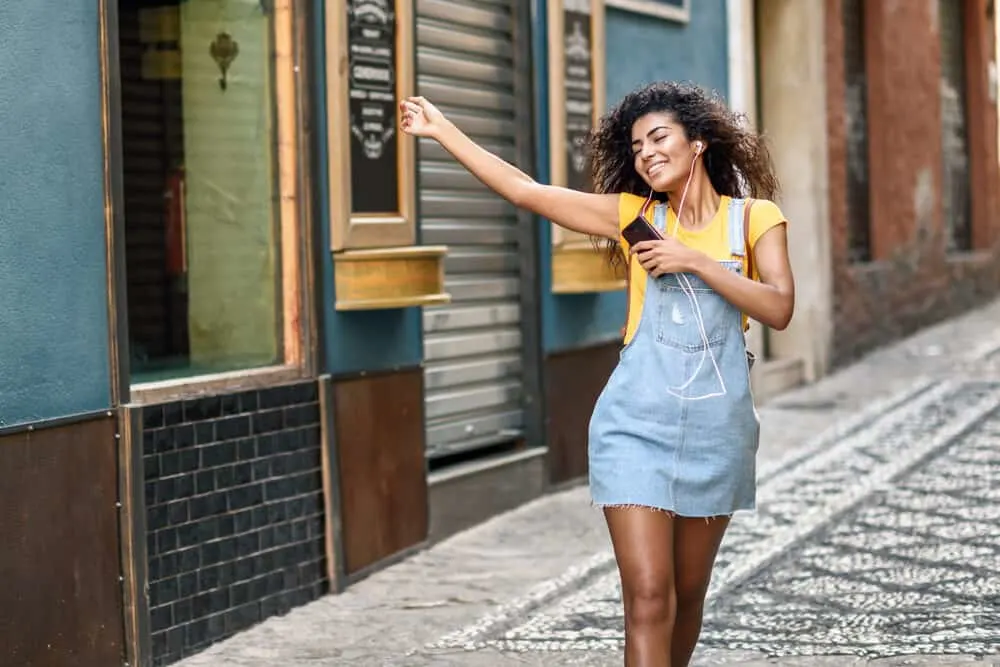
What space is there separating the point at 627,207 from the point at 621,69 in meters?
6.90

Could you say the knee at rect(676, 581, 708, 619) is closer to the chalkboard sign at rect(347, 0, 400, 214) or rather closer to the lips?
the lips

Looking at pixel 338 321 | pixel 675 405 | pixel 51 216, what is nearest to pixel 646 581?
pixel 675 405

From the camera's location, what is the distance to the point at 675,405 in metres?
4.65

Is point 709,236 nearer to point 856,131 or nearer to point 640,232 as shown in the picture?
point 640,232

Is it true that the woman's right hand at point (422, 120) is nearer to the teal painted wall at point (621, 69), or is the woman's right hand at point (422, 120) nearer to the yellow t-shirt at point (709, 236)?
the yellow t-shirt at point (709, 236)

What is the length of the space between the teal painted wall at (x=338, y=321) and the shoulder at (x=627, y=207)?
304cm

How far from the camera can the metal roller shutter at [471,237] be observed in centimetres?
919

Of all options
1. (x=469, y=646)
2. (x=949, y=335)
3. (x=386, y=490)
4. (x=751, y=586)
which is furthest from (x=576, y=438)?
(x=949, y=335)

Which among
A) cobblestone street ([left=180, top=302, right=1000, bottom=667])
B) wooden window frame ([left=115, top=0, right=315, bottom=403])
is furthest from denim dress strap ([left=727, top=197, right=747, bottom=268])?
wooden window frame ([left=115, top=0, right=315, bottom=403])

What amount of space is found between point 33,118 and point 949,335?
44.6ft

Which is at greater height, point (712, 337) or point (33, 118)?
point (33, 118)

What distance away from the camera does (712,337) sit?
4.68 metres

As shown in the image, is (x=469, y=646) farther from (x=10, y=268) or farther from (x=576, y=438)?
(x=576, y=438)

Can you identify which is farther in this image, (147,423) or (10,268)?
(147,423)
